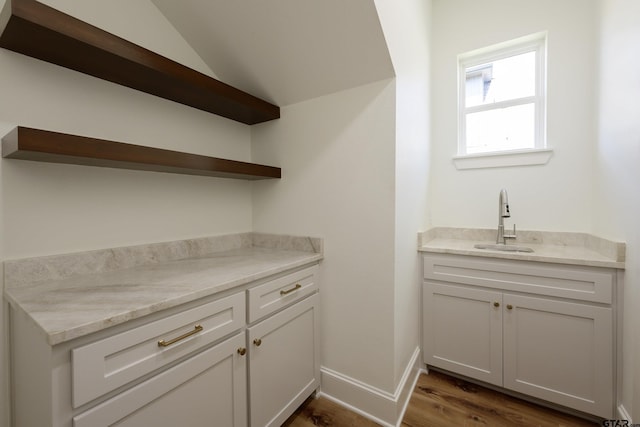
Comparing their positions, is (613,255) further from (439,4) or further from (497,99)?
(439,4)

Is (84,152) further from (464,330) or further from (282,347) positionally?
(464,330)

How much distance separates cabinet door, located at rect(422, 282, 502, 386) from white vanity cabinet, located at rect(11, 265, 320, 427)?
3.04 feet

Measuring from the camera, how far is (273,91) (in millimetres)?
1680

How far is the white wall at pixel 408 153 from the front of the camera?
1407mm

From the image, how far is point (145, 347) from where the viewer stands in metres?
0.80

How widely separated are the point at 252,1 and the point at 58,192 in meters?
1.23

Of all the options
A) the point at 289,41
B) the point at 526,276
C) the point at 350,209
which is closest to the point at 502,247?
the point at 526,276

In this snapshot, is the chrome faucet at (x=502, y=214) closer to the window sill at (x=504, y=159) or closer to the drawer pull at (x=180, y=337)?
the window sill at (x=504, y=159)

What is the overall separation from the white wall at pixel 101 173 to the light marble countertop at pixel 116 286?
9 centimetres

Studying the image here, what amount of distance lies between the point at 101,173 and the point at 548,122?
2846 millimetres

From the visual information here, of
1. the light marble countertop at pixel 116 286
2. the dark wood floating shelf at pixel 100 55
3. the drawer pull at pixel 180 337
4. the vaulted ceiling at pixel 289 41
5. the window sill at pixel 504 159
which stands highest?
the vaulted ceiling at pixel 289 41

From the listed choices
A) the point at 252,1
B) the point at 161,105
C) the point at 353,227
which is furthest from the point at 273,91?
the point at 353,227

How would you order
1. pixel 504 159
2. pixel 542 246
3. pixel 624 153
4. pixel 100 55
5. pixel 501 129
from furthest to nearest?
1. pixel 501 129
2. pixel 504 159
3. pixel 542 246
4. pixel 624 153
5. pixel 100 55

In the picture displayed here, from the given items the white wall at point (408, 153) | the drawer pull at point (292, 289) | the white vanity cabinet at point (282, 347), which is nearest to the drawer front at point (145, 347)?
the white vanity cabinet at point (282, 347)
